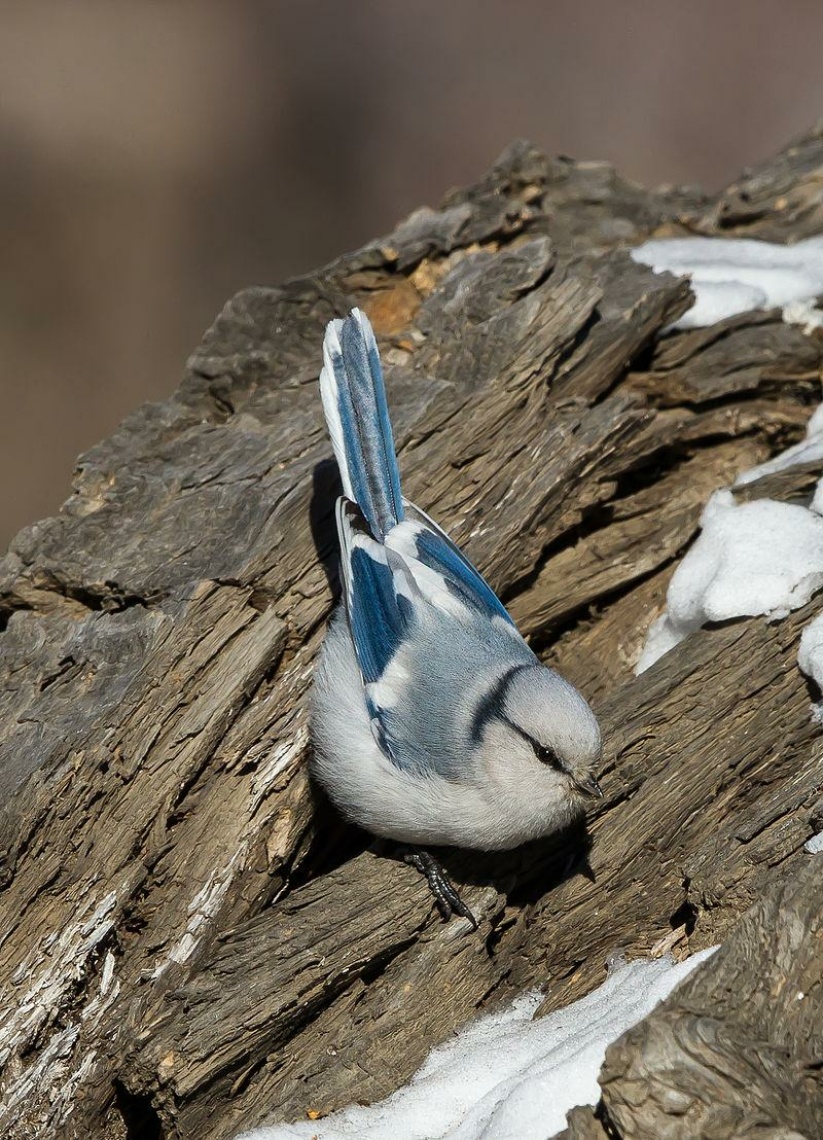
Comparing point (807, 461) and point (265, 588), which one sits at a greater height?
point (265, 588)

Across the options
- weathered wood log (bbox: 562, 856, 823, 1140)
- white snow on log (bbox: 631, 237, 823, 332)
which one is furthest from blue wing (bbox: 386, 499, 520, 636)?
white snow on log (bbox: 631, 237, 823, 332)

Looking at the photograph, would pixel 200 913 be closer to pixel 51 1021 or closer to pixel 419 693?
pixel 51 1021

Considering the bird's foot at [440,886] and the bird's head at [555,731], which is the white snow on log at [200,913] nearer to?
the bird's foot at [440,886]

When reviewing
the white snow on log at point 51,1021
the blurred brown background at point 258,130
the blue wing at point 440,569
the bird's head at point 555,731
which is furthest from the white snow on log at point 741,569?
the blurred brown background at point 258,130

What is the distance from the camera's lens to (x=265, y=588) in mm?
3986

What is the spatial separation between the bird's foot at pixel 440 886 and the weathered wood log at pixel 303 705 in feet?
0.14

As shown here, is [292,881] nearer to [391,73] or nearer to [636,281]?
[636,281]

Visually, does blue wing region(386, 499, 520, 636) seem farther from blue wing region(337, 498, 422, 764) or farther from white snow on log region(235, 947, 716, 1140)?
white snow on log region(235, 947, 716, 1140)

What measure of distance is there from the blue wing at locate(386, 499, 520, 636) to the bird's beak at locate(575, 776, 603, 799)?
2.40 feet

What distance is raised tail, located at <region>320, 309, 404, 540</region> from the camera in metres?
4.04

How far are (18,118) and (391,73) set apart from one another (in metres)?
3.00

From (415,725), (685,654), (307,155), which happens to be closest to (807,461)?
(685,654)

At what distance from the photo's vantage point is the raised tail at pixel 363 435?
159 inches

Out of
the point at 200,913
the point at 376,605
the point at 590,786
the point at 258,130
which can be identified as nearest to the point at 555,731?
the point at 590,786
